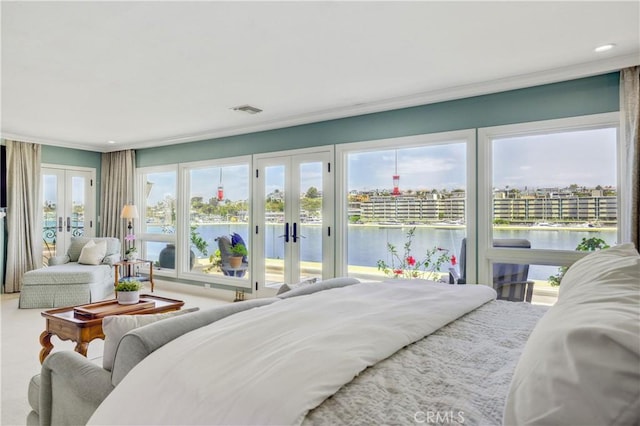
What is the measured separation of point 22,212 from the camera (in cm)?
636

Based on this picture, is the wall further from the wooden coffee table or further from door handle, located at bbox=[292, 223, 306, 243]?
the wooden coffee table

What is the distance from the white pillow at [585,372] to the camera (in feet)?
2.24

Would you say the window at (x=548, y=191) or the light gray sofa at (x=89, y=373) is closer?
the light gray sofa at (x=89, y=373)

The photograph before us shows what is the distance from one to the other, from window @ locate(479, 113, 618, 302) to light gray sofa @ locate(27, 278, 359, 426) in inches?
116

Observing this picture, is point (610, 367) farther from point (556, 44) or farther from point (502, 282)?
point (502, 282)

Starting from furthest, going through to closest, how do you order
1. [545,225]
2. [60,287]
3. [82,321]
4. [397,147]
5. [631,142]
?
[60,287]
[397,147]
[545,225]
[631,142]
[82,321]

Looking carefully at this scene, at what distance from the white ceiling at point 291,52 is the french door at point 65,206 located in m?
2.43

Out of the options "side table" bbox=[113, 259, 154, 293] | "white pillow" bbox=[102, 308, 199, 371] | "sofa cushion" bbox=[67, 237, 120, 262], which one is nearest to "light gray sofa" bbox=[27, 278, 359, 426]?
"white pillow" bbox=[102, 308, 199, 371]

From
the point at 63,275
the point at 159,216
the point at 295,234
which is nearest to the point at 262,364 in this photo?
the point at 295,234

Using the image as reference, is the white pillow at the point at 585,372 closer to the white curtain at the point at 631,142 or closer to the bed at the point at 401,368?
the bed at the point at 401,368

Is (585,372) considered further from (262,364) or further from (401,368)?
(262,364)

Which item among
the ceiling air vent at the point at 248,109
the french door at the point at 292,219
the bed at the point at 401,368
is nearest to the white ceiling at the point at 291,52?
the ceiling air vent at the point at 248,109

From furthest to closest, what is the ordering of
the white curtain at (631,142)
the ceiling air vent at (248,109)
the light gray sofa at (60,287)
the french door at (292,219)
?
the light gray sofa at (60,287) < the french door at (292,219) < the ceiling air vent at (248,109) < the white curtain at (631,142)

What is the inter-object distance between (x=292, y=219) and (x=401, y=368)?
4242 millimetres
